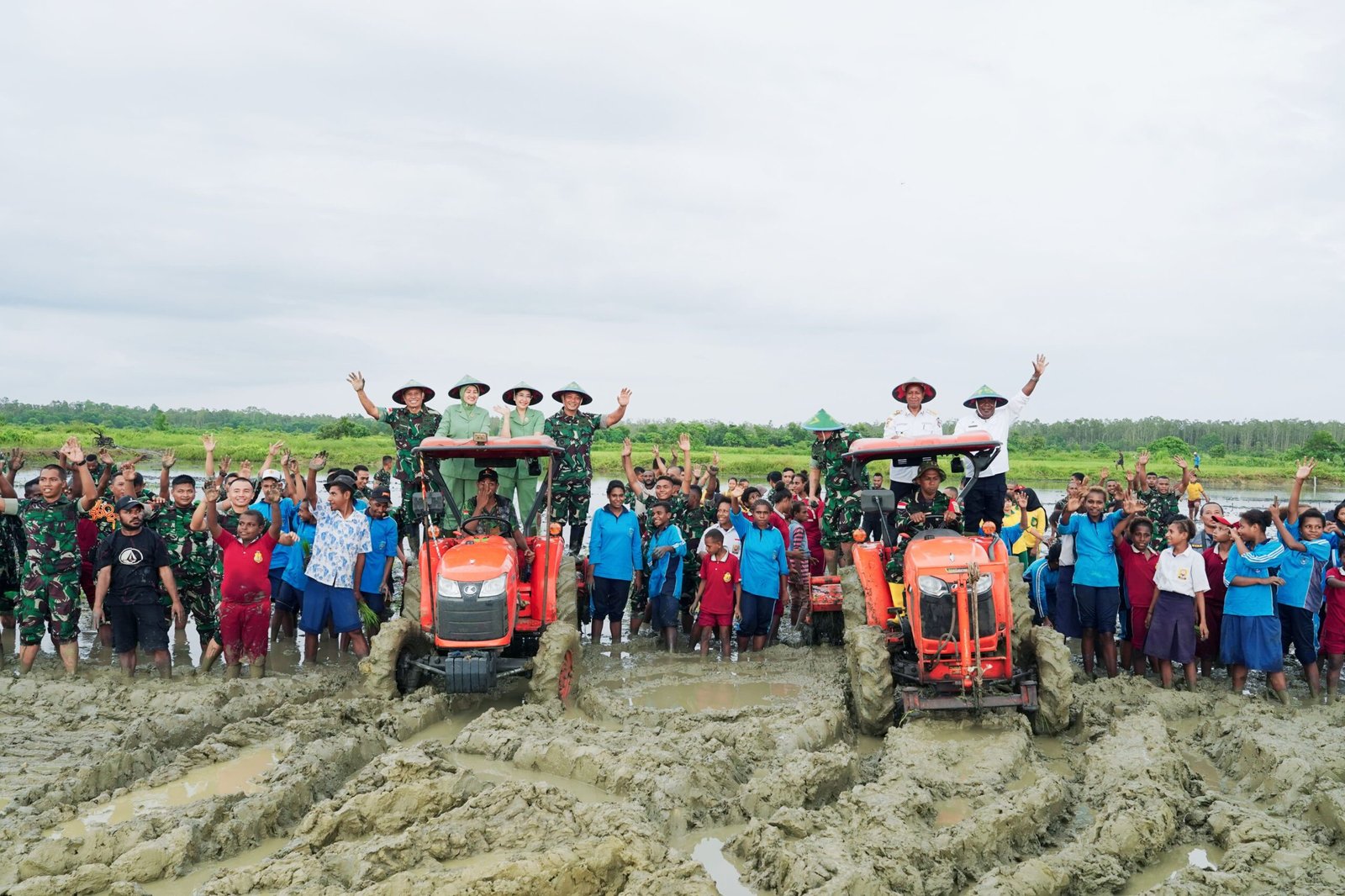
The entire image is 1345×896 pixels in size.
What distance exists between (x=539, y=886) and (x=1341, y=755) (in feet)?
16.7

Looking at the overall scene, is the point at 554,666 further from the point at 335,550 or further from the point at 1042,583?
the point at 1042,583

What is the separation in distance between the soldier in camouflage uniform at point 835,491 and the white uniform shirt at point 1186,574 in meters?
2.75

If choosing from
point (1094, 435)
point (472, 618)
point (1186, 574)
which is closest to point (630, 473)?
point (472, 618)

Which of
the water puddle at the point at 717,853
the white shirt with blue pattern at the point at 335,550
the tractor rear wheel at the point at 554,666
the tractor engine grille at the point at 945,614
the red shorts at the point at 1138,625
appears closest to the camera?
the water puddle at the point at 717,853

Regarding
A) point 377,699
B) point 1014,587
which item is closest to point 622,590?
point 377,699

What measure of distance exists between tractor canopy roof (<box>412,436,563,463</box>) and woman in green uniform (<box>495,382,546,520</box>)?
5.33ft

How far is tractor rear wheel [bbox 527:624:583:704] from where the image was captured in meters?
7.13

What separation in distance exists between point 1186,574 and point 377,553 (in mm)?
7173

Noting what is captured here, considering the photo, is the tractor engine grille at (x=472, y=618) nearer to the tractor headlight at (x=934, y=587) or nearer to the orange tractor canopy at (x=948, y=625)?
the orange tractor canopy at (x=948, y=625)

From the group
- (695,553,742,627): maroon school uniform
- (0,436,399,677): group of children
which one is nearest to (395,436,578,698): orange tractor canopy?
(0,436,399,677): group of children

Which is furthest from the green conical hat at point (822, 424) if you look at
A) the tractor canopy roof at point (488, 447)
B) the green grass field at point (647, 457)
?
the green grass field at point (647, 457)

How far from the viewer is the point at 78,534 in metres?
9.24

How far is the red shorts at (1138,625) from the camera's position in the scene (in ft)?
28.1

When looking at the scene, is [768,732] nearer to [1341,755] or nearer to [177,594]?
[1341,755]
